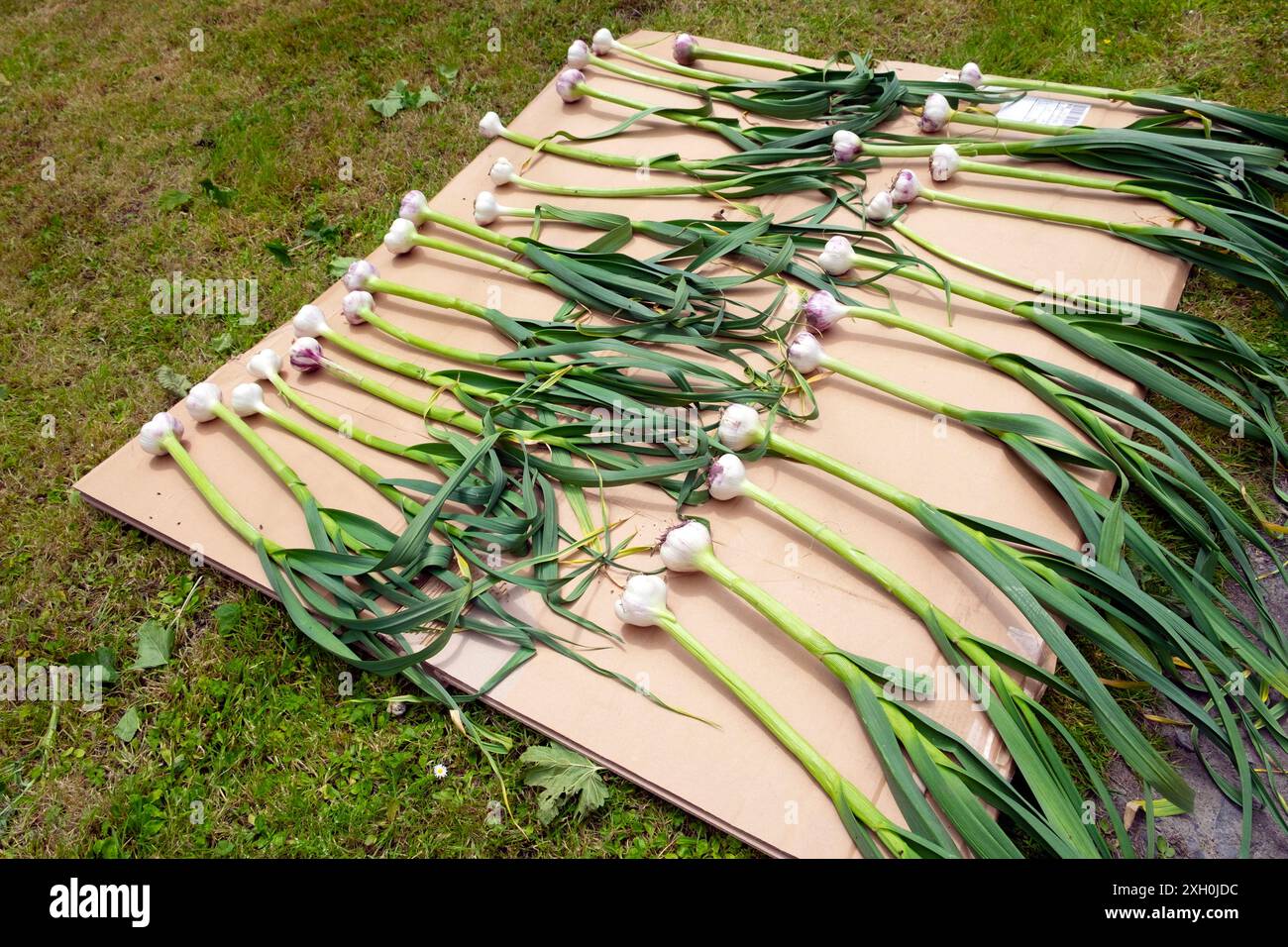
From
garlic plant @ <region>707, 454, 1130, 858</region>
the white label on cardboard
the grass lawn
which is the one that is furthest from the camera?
the white label on cardboard

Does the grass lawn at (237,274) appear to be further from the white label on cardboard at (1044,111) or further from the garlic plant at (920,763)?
the white label on cardboard at (1044,111)

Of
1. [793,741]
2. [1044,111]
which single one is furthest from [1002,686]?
[1044,111]

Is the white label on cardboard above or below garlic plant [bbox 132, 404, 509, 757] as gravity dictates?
above

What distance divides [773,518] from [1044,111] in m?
1.62

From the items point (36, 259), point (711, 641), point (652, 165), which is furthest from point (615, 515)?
point (36, 259)

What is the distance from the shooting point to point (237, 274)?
8.63 ft

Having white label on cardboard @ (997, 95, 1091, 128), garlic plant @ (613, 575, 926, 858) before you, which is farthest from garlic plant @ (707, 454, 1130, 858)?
white label on cardboard @ (997, 95, 1091, 128)

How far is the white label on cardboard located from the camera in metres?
2.39

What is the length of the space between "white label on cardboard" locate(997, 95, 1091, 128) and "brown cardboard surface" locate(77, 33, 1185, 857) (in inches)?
2.3

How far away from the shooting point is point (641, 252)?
2316 mm

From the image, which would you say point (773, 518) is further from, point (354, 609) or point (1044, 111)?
point (1044, 111)

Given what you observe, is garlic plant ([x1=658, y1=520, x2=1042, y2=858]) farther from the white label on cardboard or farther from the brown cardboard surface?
the white label on cardboard

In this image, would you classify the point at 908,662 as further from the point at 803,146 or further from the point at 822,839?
the point at 803,146
